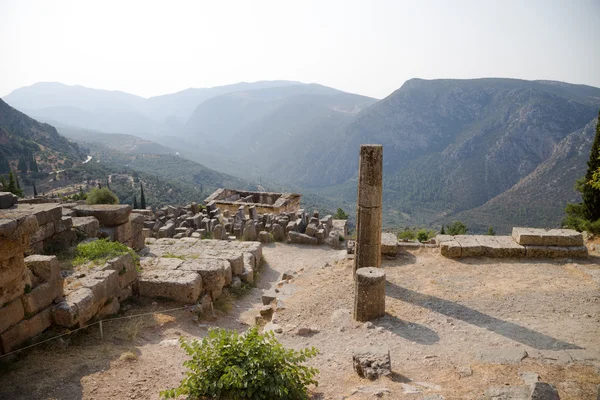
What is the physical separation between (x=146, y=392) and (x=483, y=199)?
292 feet

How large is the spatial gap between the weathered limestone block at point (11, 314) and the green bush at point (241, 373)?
3008 mm

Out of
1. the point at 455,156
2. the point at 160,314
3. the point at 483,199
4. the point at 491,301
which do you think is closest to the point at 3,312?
the point at 160,314

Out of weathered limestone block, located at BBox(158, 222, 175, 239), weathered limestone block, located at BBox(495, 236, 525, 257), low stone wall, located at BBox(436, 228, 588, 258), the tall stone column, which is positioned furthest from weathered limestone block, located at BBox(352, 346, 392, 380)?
weathered limestone block, located at BBox(158, 222, 175, 239)

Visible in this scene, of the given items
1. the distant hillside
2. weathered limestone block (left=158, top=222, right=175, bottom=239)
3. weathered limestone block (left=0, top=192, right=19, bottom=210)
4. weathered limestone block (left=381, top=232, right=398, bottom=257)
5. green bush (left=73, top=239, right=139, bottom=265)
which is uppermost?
→ the distant hillside

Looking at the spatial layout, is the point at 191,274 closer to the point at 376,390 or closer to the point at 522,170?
the point at 376,390

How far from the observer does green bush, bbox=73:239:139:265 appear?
823 cm

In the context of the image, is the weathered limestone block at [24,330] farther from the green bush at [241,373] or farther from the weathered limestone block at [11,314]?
the green bush at [241,373]

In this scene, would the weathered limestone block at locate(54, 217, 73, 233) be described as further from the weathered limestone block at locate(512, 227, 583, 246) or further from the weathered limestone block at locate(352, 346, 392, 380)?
the weathered limestone block at locate(512, 227, 583, 246)

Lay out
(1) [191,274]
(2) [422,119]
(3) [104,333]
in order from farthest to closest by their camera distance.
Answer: (2) [422,119] → (1) [191,274] → (3) [104,333]

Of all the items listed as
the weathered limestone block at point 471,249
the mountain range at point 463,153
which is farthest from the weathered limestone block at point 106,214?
the mountain range at point 463,153

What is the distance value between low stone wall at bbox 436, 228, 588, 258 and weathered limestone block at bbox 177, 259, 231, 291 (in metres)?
5.96

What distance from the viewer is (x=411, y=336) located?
6.74 metres

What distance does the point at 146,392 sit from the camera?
5203mm

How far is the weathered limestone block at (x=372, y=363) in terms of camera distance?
5199 mm
